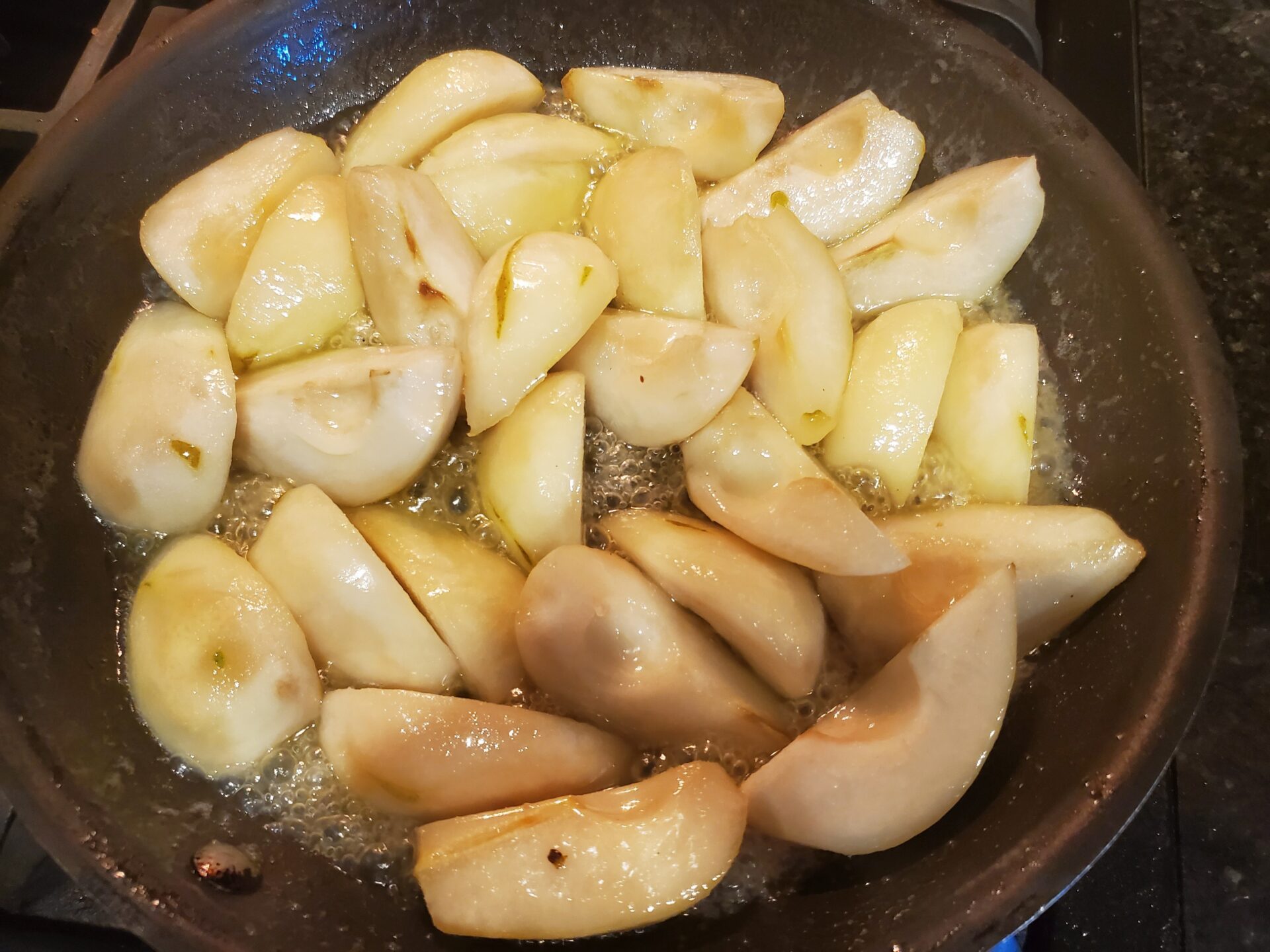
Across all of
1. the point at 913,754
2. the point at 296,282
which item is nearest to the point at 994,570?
the point at 913,754

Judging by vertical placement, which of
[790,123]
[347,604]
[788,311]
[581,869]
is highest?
[790,123]

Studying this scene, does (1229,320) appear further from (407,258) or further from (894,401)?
(407,258)

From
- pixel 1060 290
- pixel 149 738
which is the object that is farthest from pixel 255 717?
pixel 1060 290

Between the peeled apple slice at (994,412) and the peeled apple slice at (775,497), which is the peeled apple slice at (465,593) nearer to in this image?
the peeled apple slice at (775,497)

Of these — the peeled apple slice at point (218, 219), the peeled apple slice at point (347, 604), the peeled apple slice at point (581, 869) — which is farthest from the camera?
the peeled apple slice at point (218, 219)

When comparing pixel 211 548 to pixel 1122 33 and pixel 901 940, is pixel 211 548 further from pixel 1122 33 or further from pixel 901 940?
pixel 1122 33

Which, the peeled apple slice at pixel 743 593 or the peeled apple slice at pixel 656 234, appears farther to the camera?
the peeled apple slice at pixel 656 234

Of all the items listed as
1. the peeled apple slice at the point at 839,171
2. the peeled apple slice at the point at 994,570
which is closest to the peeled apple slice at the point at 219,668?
the peeled apple slice at the point at 994,570

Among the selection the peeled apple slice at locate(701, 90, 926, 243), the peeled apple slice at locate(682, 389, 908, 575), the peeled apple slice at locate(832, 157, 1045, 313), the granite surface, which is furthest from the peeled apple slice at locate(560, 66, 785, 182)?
the granite surface
